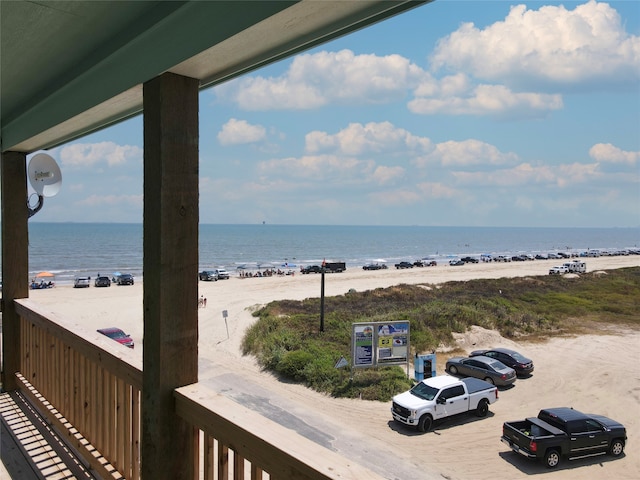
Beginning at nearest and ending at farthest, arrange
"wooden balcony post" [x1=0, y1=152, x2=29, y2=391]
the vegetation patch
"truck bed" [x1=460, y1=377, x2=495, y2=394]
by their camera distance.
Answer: "wooden balcony post" [x1=0, y1=152, x2=29, y2=391], "truck bed" [x1=460, y1=377, x2=495, y2=394], the vegetation patch

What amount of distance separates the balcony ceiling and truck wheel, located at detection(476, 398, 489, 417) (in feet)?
31.9

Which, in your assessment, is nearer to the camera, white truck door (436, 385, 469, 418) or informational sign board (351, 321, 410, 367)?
white truck door (436, 385, 469, 418)

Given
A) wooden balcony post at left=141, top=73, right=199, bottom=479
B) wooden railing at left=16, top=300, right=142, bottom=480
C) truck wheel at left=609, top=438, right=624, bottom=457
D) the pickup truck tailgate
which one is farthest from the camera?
truck wheel at left=609, top=438, right=624, bottom=457

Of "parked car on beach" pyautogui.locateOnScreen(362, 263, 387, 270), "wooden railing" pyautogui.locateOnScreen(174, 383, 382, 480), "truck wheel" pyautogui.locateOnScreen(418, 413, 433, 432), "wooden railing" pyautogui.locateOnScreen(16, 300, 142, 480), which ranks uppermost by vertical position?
"wooden railing" pyautogui.locateOnScreen(174, 383, 382, 480)

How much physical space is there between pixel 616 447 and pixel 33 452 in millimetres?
9693

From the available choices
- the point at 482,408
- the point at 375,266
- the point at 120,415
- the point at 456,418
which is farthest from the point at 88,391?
the point at 375,266

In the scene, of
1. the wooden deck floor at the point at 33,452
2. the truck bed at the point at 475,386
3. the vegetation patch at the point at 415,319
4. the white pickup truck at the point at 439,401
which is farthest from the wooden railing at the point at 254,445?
the vegetation patch at the point at 415,319

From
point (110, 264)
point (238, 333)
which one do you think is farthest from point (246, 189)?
point (238, 333)

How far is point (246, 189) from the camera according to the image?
126562 mm

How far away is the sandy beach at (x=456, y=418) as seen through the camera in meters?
7.55

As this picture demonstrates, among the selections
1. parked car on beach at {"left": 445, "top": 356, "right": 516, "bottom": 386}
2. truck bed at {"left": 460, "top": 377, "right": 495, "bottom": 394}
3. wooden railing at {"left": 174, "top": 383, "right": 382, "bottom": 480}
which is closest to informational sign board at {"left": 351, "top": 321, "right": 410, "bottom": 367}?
parked car on beach at {"left": 445, "top": 356, "right": 516, "bottom": 386}

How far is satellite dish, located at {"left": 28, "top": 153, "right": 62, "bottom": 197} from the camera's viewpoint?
3.59 m

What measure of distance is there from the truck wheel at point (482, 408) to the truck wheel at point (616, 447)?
2.36m

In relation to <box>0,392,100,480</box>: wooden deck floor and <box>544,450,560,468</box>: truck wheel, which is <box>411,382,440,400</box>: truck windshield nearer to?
<box>544,450,560,468</box>: truck wheel
